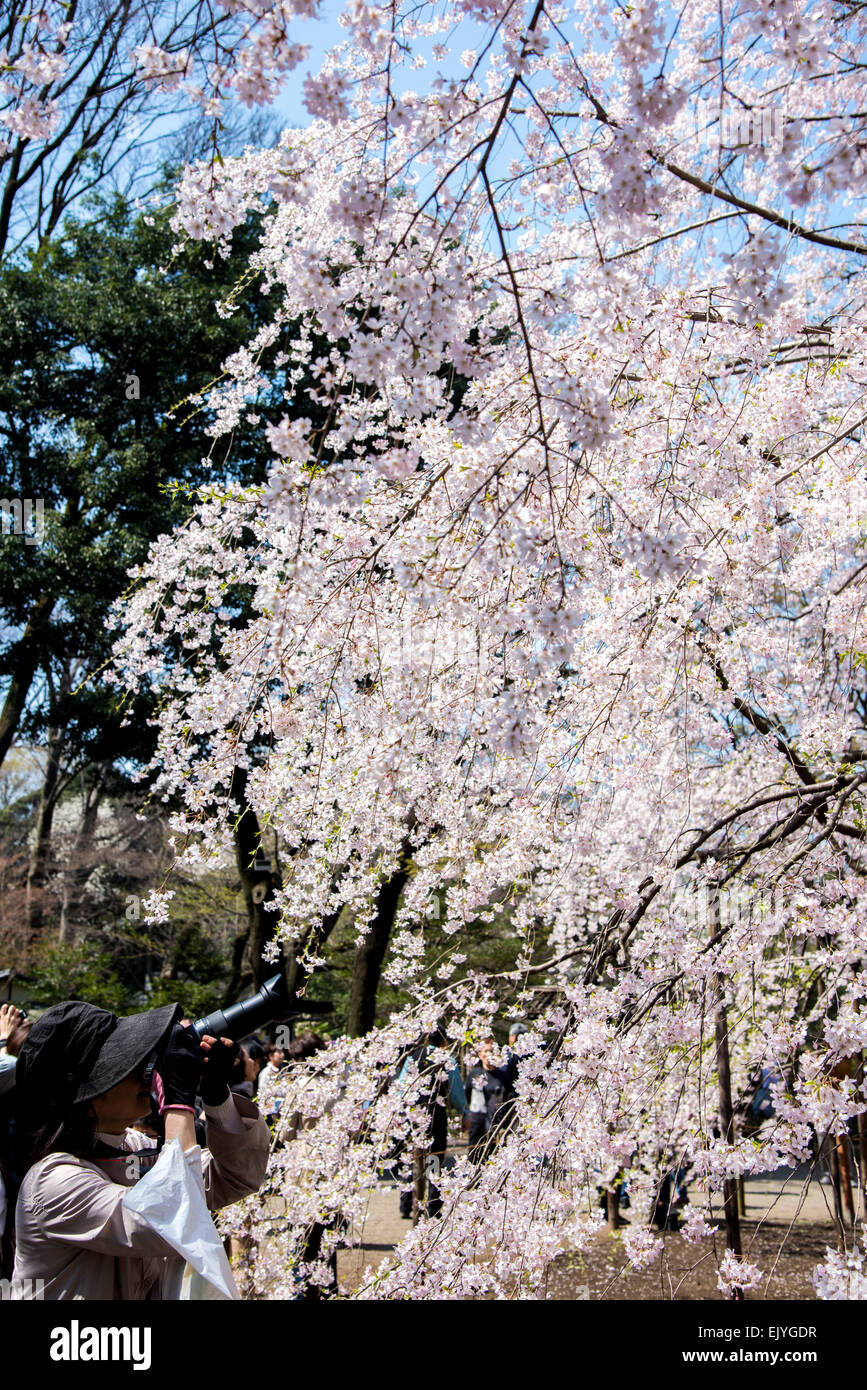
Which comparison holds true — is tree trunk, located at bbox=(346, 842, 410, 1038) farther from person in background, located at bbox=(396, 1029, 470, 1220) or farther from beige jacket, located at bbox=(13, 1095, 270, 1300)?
beige jacket, located at bbox=(13, 1095, 270, 1300)

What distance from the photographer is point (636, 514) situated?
3.08 metres

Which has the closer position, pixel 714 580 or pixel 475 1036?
pixel 714 580

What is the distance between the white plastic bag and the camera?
1.53 meters

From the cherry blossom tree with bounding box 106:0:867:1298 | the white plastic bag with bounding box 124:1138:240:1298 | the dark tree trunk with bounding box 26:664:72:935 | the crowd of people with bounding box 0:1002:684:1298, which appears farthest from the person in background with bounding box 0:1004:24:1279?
the dark tree trunk with bounding box 26:664:72:935

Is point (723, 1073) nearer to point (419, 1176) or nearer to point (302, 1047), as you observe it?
point (419, 1176)

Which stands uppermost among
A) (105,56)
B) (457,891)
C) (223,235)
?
(105,56)

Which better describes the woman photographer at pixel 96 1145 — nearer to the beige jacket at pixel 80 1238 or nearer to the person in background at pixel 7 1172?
the beige jacket at pixel 80 1238

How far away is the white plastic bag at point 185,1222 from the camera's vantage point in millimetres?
1533

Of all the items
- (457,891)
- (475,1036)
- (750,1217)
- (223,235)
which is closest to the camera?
(223,235)

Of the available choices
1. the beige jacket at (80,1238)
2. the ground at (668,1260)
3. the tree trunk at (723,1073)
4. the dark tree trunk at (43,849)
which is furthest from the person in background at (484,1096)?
the dark tree trunk at (43,849)

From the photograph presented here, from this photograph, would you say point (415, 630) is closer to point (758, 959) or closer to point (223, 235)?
point (223, 235)

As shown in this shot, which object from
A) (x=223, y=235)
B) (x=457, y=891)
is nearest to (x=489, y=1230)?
(x=457, y=891)
